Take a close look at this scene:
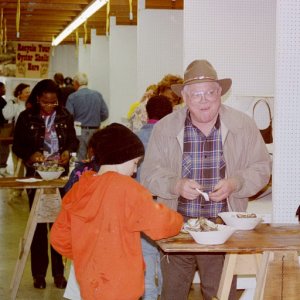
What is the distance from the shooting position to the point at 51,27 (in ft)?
53.0

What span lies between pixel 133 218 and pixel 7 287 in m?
2.79

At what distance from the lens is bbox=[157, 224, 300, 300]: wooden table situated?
3.07 meters

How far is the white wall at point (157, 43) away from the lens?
8.92 m

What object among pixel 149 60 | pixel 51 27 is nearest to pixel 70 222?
pixel 149 60

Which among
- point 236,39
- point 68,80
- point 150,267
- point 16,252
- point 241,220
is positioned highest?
point 236,39

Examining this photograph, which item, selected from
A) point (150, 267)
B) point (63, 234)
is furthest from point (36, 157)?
point (63, 234)

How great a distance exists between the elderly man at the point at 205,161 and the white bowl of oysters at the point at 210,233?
0.42m

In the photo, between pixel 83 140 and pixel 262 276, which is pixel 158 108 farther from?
pixel 83 140

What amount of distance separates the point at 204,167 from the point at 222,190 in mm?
220

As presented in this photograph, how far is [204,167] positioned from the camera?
3660mm

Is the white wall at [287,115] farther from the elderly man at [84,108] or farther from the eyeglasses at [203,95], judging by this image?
the elderly man at [84,108]

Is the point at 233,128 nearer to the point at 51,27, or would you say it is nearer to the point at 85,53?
the point at 51,27

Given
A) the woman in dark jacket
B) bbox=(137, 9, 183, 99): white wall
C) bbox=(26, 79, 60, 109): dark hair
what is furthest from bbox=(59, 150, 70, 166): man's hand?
bbox=(137, 9, 183, 99): white wall

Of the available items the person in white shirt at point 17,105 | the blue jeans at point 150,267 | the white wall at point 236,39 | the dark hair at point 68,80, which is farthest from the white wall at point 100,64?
the blue jeans at point 150,267
